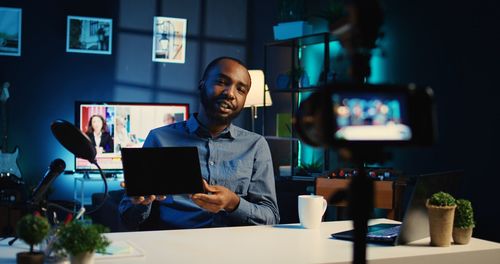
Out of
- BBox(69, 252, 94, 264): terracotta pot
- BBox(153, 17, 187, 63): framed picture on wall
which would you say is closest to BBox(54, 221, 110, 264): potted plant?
BBox(69, 252, 94, 264): terracotta pot

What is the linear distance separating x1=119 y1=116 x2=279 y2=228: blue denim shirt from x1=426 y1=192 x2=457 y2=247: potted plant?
690 mm

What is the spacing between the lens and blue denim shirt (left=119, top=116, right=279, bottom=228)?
2262 millimetres

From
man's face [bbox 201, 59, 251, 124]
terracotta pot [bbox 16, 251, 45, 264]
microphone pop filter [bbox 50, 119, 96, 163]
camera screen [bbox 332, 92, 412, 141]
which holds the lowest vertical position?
terracotta pot [bbox 16, 251, 45, 264]

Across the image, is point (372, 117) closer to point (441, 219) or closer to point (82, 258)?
point (82, 258)

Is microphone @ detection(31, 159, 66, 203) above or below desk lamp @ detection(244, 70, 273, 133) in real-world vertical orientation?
below

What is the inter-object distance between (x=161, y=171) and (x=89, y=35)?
401cm

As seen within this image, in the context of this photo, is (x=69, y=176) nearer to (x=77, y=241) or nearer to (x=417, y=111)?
(x=77, y=241)

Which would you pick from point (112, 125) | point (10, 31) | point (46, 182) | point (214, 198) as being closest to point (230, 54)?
point (112, 125)

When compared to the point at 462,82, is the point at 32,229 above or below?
below

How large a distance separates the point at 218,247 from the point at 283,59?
4.29 metres

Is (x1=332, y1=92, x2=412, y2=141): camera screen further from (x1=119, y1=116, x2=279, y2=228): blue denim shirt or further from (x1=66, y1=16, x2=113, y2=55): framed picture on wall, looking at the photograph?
(x1=66, y1=16, x2=113, y2=55): framed picture on wall

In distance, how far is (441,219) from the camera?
5.85 feet

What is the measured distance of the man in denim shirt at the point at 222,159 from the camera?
228 centimetres

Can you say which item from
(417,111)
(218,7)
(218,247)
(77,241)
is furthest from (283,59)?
(417,111)
